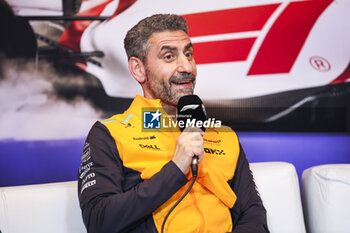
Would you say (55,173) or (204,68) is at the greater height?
(204,68)

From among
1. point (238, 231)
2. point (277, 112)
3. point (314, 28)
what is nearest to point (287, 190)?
point (238, 231)

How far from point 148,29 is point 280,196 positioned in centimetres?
84

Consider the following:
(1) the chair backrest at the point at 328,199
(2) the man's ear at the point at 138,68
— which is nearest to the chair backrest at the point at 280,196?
(1) the chair backrest at the point at 328,199

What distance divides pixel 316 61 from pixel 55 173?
1552 mm

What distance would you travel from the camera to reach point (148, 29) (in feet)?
4.74

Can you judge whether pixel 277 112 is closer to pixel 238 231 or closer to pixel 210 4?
pixel 210 4

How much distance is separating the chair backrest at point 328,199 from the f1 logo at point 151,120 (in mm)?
Answer: 673

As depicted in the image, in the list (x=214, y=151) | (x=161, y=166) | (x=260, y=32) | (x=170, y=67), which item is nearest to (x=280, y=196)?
(x=214, y=151)

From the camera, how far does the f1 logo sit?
1338 millimetres

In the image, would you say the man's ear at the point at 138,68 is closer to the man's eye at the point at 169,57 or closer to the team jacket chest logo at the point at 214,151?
the man's eye at the point at 169,57

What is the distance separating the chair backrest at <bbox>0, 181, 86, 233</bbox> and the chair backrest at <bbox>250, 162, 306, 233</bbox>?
716 mm

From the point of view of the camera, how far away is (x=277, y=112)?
214cm

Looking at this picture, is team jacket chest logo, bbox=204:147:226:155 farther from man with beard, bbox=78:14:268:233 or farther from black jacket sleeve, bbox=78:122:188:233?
black jacket sleeve, bbox=78:122:188:233

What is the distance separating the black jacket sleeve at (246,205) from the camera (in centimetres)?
127
